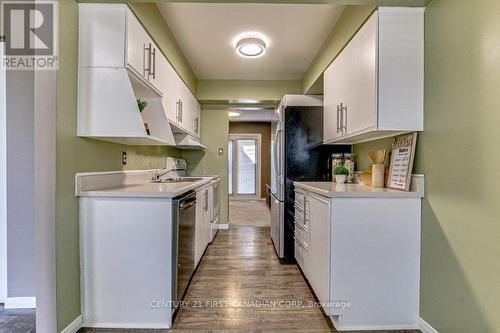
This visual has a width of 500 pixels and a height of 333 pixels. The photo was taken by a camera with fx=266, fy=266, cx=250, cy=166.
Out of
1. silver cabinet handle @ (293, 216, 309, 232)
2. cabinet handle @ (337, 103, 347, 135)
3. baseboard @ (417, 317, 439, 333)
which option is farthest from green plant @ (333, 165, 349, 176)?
baseboard @ (417, 317, 439, 333)

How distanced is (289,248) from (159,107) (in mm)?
2070

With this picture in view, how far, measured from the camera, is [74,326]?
171cm

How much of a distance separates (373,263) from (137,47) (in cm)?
226

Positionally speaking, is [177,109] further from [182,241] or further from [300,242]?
[300,242]

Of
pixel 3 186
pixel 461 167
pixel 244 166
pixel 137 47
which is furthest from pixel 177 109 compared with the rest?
pixel 244 166

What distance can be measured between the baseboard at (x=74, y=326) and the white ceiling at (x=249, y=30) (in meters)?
2.54

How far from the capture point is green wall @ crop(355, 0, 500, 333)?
1312mm

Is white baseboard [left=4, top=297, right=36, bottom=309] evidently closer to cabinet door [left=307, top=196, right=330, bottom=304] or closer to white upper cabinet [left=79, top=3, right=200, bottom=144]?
white upper cabinet [left=79, top=3, right=200, bottom=144]

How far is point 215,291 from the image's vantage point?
234 cm

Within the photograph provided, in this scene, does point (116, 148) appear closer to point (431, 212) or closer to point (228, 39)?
point (228, 39)

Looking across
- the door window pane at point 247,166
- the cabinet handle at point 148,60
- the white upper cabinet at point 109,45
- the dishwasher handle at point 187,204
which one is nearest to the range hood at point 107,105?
the white upper cabinet at point 109,45

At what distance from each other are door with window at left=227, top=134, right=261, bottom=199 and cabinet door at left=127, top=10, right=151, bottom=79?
655 centimetres

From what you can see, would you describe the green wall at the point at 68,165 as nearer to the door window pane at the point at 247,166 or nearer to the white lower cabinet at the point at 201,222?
the white lower cabinet at the point at 201,222

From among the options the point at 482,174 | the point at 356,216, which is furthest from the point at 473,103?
the point at 356,216
